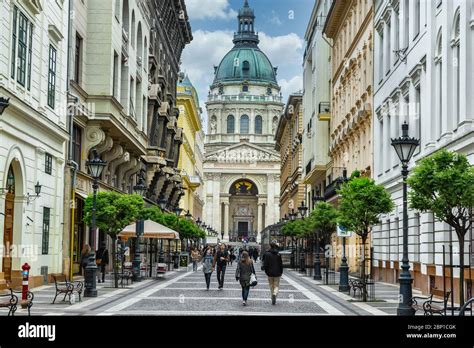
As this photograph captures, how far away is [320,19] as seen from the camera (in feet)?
217

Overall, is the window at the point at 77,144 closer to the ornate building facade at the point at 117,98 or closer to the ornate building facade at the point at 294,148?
the ornate building facade at the point at 117,98

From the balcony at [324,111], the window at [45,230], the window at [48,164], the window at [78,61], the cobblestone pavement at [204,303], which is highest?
the balcony at [324,111]

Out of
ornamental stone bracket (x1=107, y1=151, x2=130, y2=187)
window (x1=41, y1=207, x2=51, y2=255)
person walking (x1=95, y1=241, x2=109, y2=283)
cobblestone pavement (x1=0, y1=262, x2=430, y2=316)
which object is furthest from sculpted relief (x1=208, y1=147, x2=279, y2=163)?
cobblestone pavement (x1=0, y1=262, x2=430, y2=316)

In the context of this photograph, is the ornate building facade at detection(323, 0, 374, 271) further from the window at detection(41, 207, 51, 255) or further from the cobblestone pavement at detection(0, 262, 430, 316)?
the window at detection(41, 207, 51, 255)

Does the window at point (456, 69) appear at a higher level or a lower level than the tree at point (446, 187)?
higher

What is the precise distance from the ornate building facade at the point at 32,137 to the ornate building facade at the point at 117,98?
6.07 feet

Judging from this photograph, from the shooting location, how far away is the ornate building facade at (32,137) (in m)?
24.4

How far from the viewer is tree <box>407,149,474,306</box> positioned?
16.6 metres

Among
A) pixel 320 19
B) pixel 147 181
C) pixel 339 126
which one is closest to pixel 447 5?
pixel 339 126

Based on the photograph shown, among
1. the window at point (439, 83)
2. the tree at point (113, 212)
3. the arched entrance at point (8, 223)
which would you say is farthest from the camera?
the tree at point (113, 212)

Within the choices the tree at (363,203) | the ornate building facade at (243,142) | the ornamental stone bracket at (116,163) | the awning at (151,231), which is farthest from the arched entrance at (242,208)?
the tree at (363,203)
